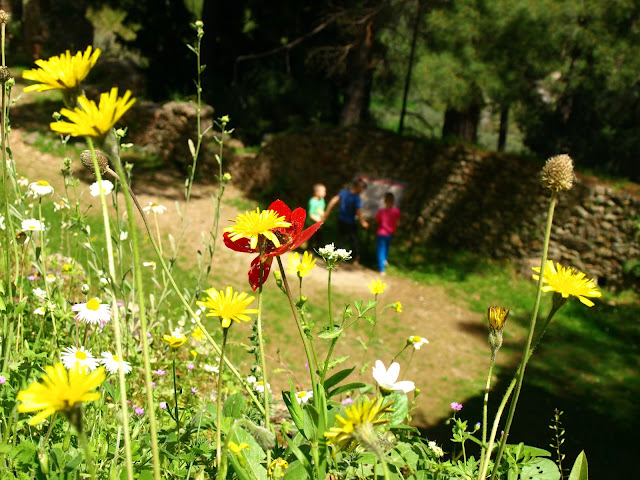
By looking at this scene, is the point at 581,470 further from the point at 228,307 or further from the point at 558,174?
the point at 228,307

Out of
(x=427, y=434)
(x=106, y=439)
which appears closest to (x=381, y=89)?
(x=427, y=434)

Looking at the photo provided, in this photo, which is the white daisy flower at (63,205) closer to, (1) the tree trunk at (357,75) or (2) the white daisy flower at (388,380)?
(2) the white daisy flower at (388,380)

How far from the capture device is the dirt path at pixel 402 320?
4.49 m

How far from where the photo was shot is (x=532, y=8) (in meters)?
6.02

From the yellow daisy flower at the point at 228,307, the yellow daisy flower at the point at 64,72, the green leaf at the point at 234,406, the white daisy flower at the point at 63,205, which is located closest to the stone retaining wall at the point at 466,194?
the white daisy flower at the point at 63,205

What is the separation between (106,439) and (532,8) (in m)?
6.20

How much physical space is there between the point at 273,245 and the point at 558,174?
0.48m

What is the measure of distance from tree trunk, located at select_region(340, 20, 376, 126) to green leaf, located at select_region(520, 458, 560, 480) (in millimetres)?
8011

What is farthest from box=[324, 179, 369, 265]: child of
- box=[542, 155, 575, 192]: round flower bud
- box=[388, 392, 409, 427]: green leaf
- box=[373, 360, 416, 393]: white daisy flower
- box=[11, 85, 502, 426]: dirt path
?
box=[542, 155, 575, 192]: round flower bud

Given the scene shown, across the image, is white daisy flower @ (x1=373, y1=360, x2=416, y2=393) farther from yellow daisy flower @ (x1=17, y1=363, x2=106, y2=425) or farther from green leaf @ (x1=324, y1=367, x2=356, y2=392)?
yellow daisy flower @ (x1=17, y1=363, x2=106, y2=425)

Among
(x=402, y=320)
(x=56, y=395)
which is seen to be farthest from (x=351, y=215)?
(x=56, y=395)

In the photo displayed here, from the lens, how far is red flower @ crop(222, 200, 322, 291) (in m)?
0.95

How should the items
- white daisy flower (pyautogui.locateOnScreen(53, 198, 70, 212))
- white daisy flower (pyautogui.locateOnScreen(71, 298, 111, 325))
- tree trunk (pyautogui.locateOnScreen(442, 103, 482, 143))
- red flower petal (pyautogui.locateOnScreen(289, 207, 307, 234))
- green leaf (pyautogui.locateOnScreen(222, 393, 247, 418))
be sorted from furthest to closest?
tree trunk (pyautogui.locateOnScreen(442, 103, 482, 143)) < white daisy flower (pyautogui.locateOnScreen(53, 198, 70, 212)) < white daisy flower (pyautogui.locateOnScreen(71, 298, 111, 325)) < green leaf (pyautogui.locateOnScreen(222, 393, 247, 418)) < red flower petal (pyautogui.locateOnScreen(289, 207, 307, 234))

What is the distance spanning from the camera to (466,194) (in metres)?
7.69
